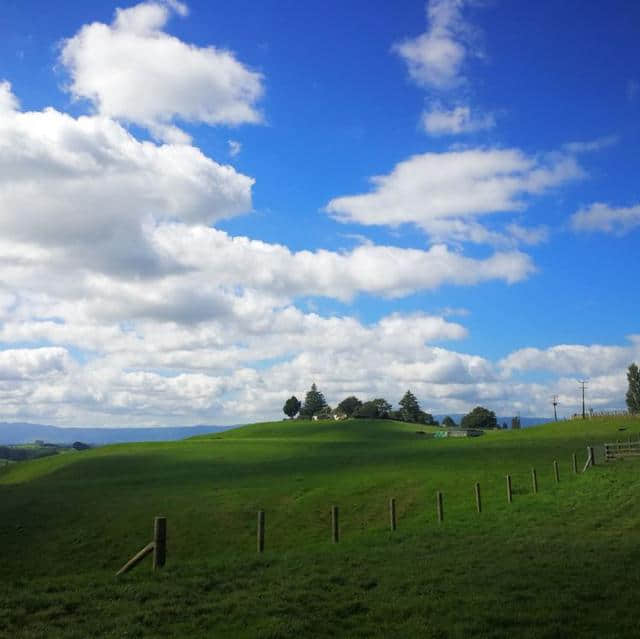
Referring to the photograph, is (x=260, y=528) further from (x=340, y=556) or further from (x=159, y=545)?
(x=159, y=545)

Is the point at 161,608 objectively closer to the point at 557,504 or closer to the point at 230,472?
the point at 557,504

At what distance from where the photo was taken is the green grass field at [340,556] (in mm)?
11273

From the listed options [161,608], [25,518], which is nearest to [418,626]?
[161,608]

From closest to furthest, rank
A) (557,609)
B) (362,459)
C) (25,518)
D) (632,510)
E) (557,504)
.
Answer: (557,609) → (632,510) → (557,504) → (25,518) → (362,459)

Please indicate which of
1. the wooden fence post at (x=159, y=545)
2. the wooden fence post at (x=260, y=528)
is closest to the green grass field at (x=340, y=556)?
the wooden fence post at (x=159, y=545)

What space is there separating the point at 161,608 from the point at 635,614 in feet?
28.2

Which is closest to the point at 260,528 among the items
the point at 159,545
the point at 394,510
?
the point at 159,545

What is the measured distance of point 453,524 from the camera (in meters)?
25.2

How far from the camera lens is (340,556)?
18172mm

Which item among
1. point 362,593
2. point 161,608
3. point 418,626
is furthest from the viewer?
point 362,593

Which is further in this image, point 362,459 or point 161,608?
point 362,459

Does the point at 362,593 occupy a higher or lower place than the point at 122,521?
higher

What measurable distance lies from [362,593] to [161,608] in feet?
13.4

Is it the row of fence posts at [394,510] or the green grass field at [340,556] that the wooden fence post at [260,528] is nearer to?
the row of fence posts at [394,510]
